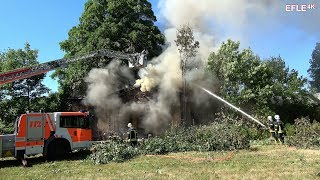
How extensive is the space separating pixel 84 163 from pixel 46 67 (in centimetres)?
737

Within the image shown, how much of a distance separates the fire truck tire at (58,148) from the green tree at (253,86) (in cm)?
1431

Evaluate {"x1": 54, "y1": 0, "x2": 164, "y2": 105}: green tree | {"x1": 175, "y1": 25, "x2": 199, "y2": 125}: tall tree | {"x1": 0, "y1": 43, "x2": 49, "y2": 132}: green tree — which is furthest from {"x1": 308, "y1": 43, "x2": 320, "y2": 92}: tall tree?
{"x1": 0, "y1": 43, "x2": 49, "y2": 132}: green tree

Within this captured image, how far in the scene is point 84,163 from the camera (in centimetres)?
1708

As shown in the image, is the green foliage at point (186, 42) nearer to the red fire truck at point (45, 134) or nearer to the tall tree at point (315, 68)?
the red fire truck at point (45, 134)

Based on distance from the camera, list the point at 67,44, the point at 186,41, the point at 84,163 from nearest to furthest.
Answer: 1. the point at 84,163
2. the point at 186,41
3. the point at 67,44

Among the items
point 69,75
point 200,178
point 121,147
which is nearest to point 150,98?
point 69,75

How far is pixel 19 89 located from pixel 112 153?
17.3 metres

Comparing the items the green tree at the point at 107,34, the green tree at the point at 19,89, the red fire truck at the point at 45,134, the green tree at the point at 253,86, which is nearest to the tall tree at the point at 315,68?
the green tree at the point at 253,86

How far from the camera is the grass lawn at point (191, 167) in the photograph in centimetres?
1253

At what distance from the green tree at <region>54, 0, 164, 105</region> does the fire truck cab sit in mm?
13483

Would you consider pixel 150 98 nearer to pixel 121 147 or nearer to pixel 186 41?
pixel 186 41

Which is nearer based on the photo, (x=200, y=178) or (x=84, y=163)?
(x=200, y=178)

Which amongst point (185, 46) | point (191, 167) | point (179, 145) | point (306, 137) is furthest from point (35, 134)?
point (185, 46)

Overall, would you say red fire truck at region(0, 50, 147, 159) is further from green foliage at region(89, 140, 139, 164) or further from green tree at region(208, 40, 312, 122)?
green tree at region(208, 40, 312, 122)
